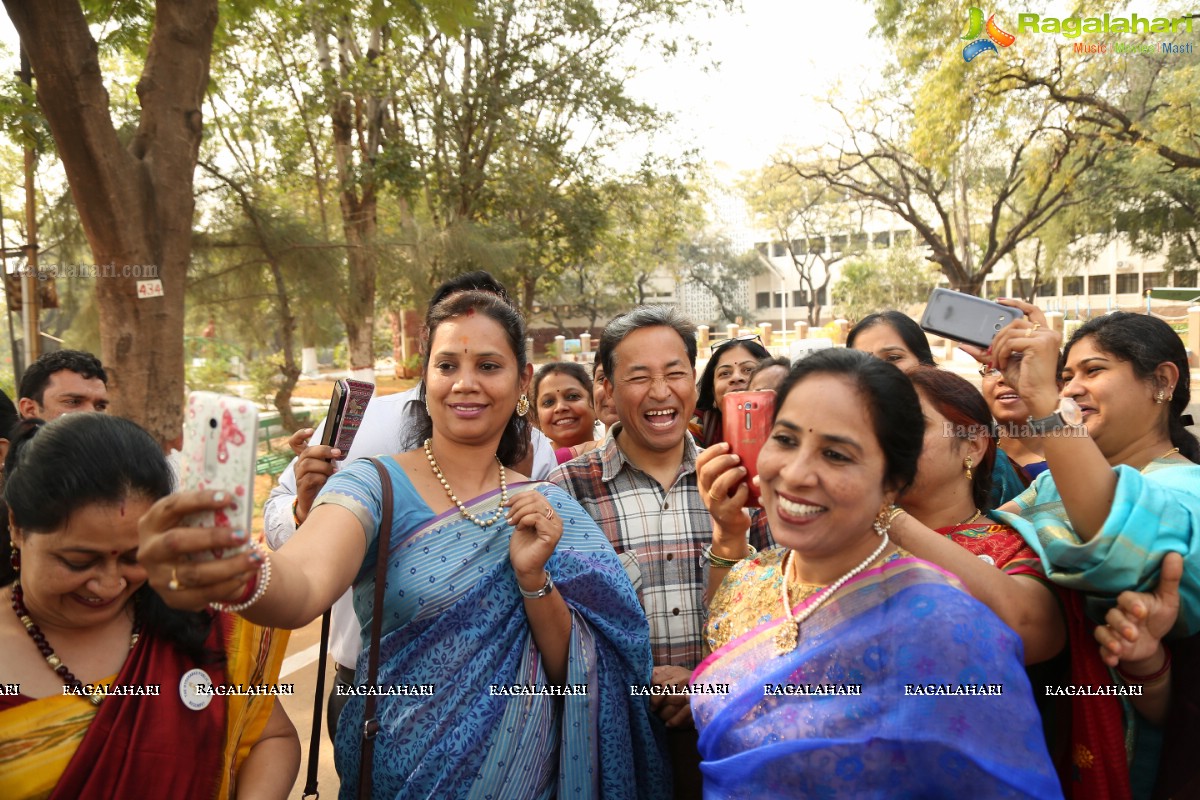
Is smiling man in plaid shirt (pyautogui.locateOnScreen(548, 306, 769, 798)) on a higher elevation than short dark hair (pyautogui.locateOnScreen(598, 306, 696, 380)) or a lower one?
lower

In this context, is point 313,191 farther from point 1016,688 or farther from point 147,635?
point 1016,688

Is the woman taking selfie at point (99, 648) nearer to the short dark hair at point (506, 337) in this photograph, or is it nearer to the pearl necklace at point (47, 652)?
the pearl necklace at point (47, 652)

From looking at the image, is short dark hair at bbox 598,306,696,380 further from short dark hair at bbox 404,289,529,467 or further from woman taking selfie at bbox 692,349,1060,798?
woman taking selfie at bbox 692,349,1060,798

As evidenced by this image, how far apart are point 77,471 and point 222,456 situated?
25.7 inches

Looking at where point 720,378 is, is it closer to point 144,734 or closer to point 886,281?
point 144,734

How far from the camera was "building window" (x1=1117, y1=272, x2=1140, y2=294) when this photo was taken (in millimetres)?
39344

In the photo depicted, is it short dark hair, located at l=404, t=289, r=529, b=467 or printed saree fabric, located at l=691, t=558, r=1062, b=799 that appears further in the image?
short dark hair, located at l=404, t=289, r=529, b=467

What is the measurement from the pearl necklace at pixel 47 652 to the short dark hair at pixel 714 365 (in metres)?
2.53

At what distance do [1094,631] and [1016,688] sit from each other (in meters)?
0.42

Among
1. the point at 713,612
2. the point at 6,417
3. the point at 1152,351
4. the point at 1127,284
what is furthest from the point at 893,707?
the point at 1127,284

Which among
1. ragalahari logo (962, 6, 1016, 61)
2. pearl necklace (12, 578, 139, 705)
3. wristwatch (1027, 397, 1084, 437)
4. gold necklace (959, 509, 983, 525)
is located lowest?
pearl necklace (12, 578, 139, 705)

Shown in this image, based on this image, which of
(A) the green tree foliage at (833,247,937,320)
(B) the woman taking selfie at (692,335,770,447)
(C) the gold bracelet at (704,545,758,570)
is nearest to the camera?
(C) the gold bracelet at (704,545,758,570)

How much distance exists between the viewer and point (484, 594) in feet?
6.27

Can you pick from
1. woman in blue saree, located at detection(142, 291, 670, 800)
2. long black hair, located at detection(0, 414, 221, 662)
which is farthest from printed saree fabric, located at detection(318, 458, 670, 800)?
long black hair, located at detection(0, 414, 221, 662)
